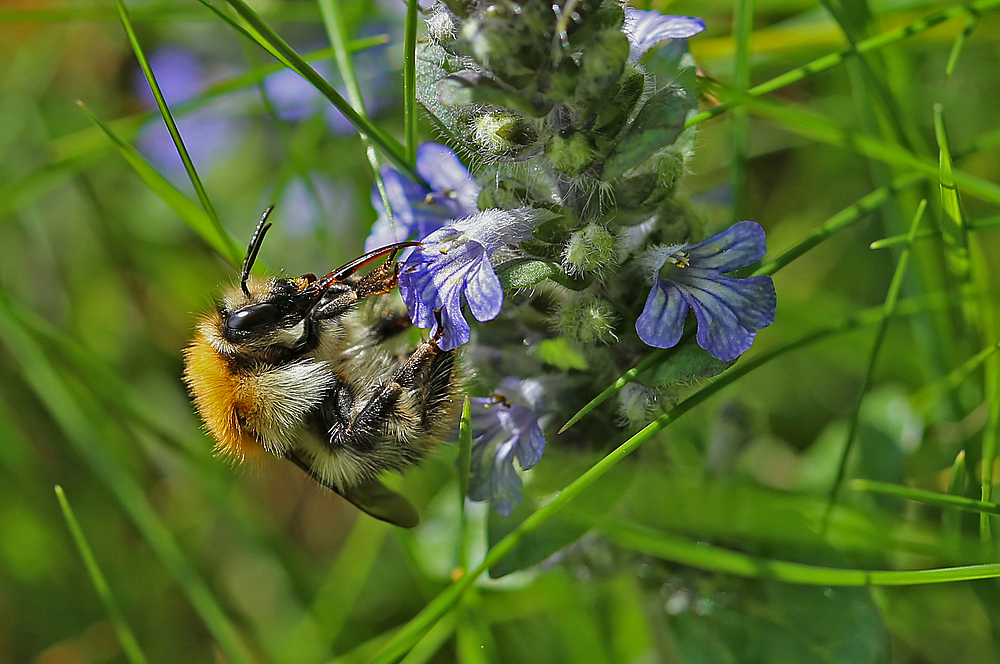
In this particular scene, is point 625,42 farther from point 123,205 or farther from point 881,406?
point 123,205

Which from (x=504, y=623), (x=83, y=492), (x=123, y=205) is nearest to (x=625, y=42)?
(x=504, y=623)

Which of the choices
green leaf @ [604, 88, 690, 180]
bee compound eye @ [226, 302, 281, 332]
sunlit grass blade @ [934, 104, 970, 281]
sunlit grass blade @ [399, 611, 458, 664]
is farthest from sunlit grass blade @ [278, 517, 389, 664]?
sunlit grass blade @ [934, 104, 970, 281]

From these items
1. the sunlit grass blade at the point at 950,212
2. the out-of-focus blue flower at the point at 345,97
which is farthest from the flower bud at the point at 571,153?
the out-of-focus blue flower at the point at 345,97

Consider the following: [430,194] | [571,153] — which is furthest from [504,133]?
[430,194]

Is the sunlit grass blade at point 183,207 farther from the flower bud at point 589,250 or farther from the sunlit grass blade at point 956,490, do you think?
the sunlit grass blade at point 956,490

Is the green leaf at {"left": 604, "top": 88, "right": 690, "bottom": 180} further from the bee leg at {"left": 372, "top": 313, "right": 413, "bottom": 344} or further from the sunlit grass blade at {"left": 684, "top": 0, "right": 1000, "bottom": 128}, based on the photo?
the bee leg at {"left": 372, "top": 313, "right": 413, "bottom": 344}
